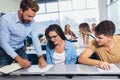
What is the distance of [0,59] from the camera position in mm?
1793

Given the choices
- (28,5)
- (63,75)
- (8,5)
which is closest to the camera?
(63,75)

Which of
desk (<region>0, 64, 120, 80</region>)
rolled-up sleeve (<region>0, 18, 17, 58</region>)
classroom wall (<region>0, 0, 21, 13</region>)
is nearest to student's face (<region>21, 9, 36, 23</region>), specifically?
rolled-up sleeve (<region>0, 18, 17, 58</region>)

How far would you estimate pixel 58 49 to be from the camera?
220 cm

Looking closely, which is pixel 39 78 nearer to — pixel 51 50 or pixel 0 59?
pixel 0 59

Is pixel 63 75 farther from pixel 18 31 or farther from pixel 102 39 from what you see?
pixel 18 31

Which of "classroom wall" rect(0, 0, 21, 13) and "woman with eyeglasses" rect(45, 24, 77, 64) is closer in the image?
"woman with eyeglasses" rect(45, 24, 77, 64)

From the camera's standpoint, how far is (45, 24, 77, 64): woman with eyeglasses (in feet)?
6.90

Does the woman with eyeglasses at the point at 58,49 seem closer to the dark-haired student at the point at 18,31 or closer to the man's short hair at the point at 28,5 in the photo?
the dark-haired student at the point at 18,31

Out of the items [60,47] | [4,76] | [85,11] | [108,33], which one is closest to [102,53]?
[108,33]

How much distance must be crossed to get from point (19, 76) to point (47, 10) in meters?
7.78

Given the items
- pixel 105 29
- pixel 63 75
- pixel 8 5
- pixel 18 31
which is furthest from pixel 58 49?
pixel 8 5

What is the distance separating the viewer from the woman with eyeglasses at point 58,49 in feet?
6.90

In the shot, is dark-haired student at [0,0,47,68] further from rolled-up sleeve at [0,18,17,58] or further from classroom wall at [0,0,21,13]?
classroom wall at [0,0,21,13]

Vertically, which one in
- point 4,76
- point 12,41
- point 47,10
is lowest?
point 4,76
